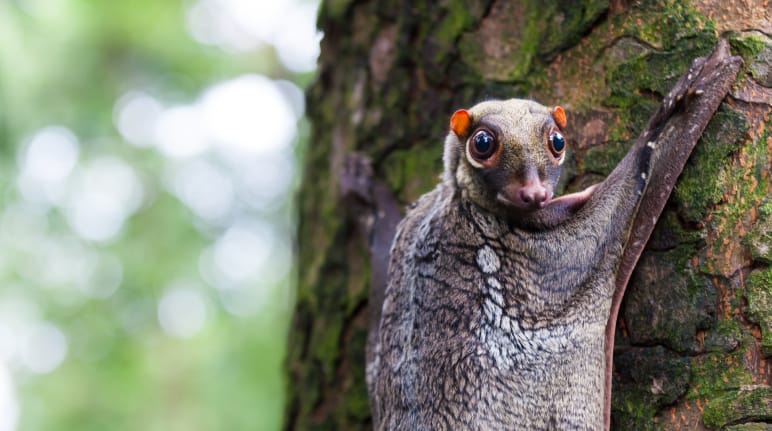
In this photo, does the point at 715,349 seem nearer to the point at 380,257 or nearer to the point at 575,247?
the point at 575,247

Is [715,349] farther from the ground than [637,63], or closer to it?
closer to it

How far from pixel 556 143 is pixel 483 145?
0.29 metres

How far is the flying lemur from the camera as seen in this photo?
2943 millimetres

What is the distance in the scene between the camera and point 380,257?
4074mm

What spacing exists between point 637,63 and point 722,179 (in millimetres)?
663

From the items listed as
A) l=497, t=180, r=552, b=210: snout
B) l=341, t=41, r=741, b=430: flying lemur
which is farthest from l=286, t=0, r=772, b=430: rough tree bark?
l=497, t=180, r=552, b=210: snout

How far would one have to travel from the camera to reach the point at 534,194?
2.85 m

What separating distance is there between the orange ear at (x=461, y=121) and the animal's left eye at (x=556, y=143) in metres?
0.36

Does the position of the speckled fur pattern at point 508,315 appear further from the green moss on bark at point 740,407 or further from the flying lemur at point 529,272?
the green moss on bark at point 740,407

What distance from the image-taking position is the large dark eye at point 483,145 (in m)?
3.04

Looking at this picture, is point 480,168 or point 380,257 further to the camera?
point 380,257

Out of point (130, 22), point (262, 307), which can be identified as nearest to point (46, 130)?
point (130, 22)

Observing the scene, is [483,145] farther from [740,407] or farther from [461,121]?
[740,407]

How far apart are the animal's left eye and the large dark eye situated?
227mm
